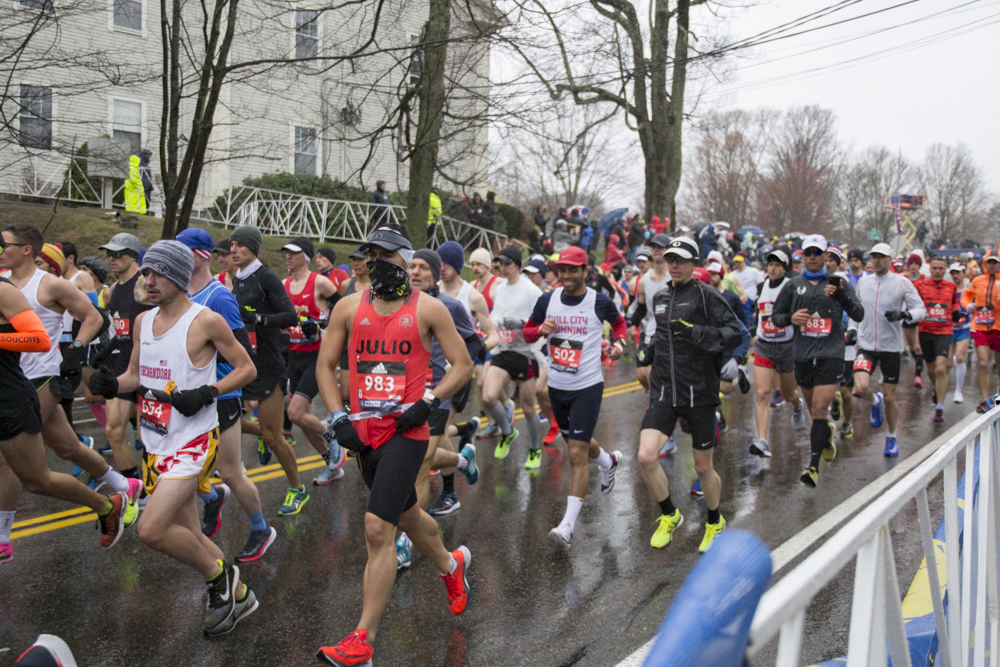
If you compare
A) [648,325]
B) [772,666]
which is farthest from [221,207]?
[772,666]

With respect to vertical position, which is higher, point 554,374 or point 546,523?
point 554,374

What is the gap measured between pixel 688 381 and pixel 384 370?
247cm

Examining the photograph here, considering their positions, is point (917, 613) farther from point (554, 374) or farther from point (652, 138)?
point (652, 138)

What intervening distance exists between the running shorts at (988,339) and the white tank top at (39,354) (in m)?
10.7

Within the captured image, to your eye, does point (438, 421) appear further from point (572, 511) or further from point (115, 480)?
point (115, 480)

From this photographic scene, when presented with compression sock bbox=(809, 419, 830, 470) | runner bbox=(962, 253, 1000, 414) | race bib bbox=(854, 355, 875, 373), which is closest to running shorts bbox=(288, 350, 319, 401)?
compression sock bbox=(809, 419, 830, 470)

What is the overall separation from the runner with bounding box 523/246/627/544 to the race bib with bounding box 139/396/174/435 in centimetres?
280

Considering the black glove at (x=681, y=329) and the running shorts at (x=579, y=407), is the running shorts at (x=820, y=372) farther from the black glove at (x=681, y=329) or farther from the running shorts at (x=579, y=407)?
the running shorts at (x=579, y=407)

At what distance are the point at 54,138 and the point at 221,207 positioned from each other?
43.9 feet

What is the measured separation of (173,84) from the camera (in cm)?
1071

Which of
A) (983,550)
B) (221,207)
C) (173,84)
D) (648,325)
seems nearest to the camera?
(983,550)

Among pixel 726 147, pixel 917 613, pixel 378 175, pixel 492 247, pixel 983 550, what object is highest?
pixel 726 147

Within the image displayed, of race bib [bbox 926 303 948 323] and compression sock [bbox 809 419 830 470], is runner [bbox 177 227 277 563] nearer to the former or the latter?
compression sock [bbox 809 419 830 470]

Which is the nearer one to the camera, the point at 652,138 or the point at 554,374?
the point at 554,374
